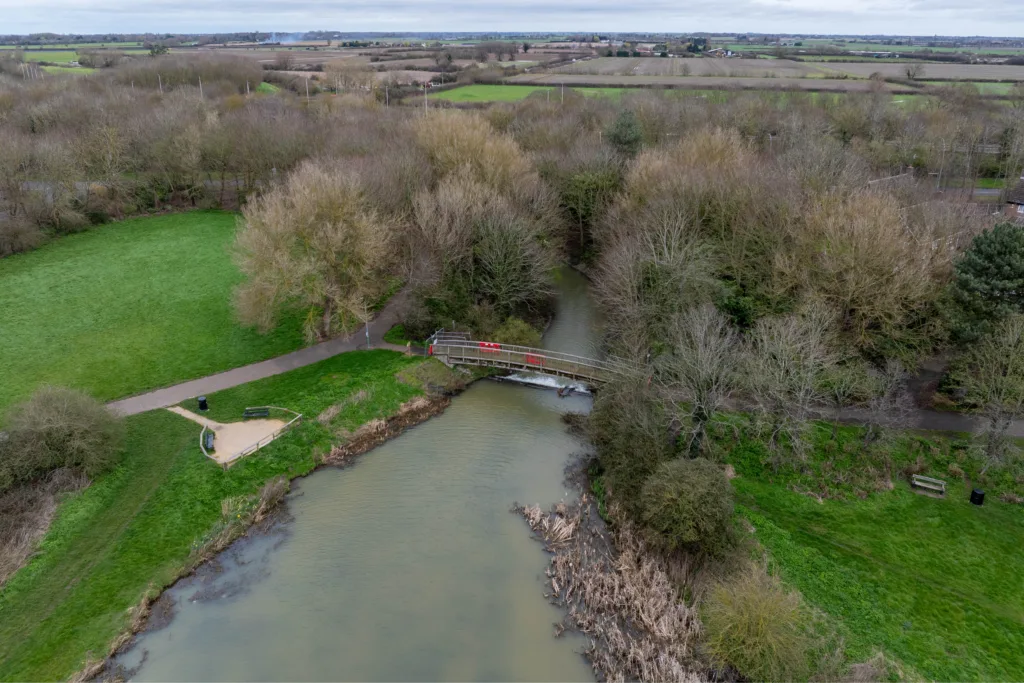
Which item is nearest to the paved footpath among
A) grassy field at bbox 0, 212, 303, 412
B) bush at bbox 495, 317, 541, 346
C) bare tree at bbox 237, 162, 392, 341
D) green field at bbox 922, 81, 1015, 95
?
grassy field at bbox 0, 212, 303, 412

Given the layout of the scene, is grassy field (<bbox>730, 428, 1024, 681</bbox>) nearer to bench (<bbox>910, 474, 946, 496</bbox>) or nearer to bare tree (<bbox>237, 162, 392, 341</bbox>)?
bench (<bbox>910, 474, 946, 496</bbox>)

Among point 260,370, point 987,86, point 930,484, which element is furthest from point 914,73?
point 260,370

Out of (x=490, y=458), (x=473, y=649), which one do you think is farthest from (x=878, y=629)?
(x=490, y=458)

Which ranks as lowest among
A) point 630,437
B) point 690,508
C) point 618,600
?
point 618,600

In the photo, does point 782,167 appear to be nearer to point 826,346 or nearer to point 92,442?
point 826,346

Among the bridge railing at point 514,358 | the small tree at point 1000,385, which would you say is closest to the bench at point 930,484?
the small tree at point 1000,385

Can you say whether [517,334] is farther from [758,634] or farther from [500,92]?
[500,92]
